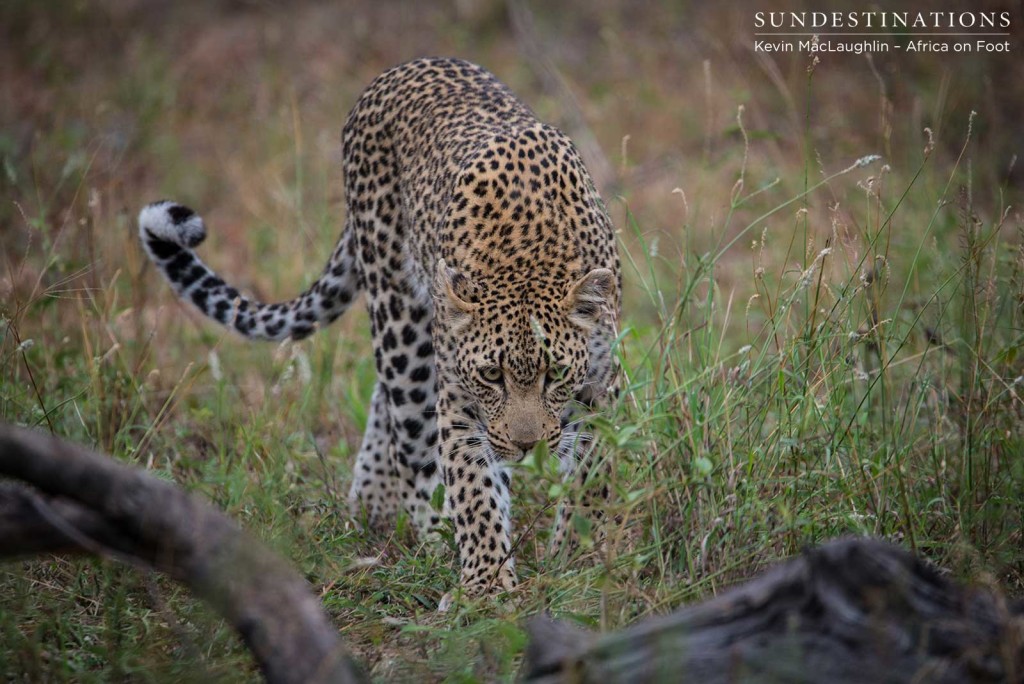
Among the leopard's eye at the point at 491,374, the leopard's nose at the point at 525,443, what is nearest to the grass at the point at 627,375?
the leopard's nose at the point at 525,443

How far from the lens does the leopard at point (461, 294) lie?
15.0ft

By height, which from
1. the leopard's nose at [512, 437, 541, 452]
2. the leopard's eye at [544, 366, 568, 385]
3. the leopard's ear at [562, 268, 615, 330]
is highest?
the leopard's ear at [562, 268, 615, 330]

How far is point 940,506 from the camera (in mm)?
4316

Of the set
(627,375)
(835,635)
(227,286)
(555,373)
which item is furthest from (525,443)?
(227,286)

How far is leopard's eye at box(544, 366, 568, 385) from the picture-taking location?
4.50 metres

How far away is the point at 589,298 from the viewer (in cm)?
455

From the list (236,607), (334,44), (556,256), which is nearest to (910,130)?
(556,256)

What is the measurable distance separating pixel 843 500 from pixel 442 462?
1.78 meters

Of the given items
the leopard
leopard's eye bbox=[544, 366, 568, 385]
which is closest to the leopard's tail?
the leopard

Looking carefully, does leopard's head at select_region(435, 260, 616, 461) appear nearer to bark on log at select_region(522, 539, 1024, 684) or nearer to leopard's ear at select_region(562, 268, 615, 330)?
leopard's ear at select_region(562, 268, 615, 330)

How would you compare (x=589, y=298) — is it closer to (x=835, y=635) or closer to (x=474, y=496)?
(x=474, y=496)

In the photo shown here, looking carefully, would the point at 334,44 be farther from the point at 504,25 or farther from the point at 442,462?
the point at 442,462

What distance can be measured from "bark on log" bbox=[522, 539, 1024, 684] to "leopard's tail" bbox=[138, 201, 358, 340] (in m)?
3.53

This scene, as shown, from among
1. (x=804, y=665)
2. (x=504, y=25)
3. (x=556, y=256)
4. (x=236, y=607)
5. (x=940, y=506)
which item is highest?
(x=504, y=25)
